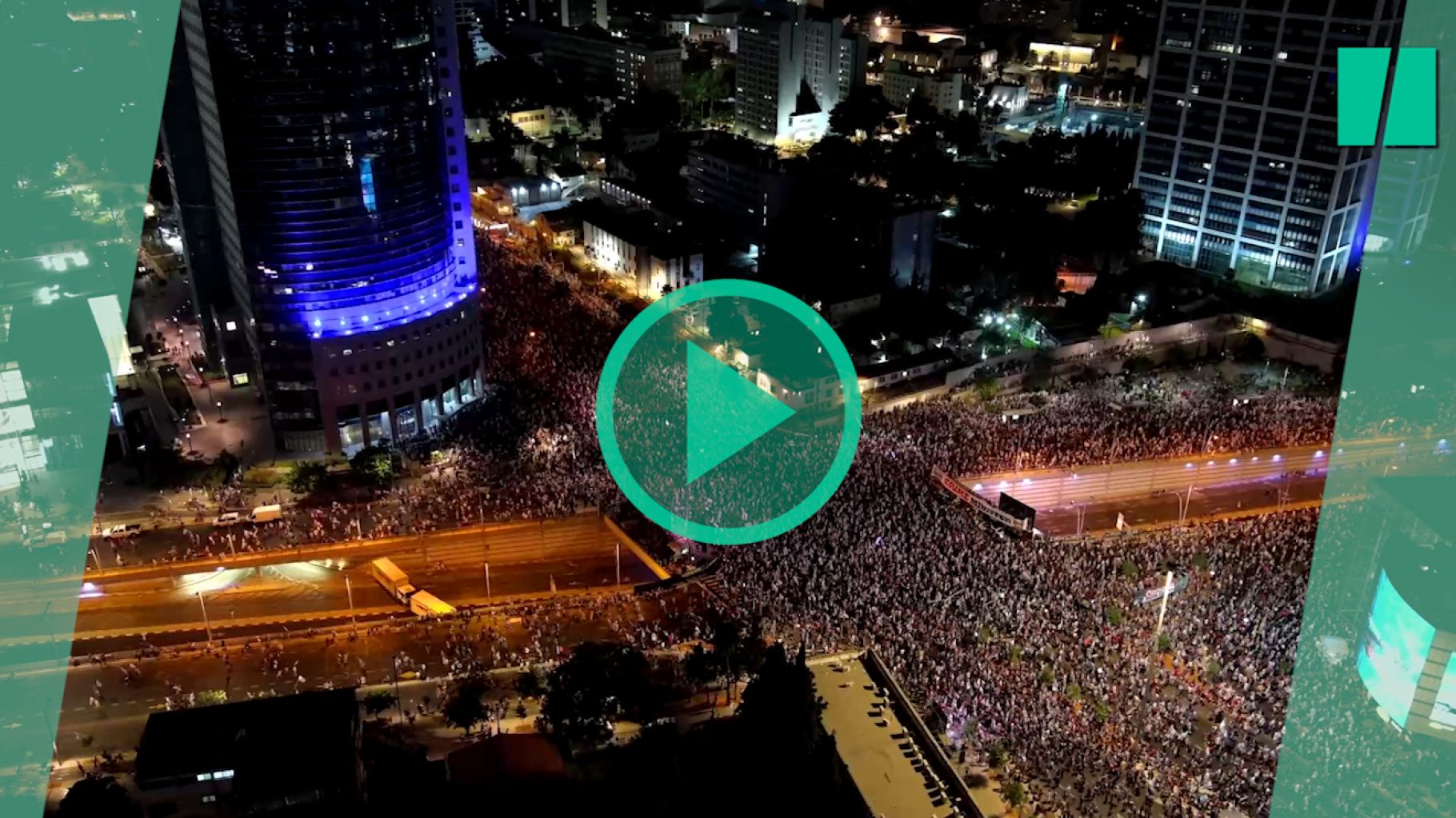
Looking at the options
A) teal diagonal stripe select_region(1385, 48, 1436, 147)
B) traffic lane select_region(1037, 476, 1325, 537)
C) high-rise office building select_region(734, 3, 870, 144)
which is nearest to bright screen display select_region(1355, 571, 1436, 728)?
traffic lane select_region(1037, 476, 1325, 537)

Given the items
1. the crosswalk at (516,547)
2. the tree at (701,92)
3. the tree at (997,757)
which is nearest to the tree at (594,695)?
the tree at (997,757)

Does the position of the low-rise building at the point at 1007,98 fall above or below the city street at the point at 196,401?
above

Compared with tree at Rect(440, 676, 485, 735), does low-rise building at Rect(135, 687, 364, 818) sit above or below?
above

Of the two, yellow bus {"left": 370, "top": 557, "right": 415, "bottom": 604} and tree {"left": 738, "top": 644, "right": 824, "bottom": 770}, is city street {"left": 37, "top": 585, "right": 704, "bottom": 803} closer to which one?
yellow bus {"left": 370, "top": 557, "right": 415, "bottom": 604}

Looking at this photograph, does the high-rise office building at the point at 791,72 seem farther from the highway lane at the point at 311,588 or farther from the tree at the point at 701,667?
the tree at the point at 701,667

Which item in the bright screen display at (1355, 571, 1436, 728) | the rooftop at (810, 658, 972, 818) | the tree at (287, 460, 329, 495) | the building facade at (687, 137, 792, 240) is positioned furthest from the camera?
the building facade at (687, 137, 792, 240)

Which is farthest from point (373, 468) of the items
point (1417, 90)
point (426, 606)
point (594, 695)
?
point (1417, 90)

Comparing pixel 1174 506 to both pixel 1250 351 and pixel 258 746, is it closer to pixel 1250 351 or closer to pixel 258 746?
pixel 1250 351

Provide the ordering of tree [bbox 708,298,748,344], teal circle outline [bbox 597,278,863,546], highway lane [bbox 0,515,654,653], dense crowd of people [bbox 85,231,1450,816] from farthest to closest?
tree [bbox 708,298,748,344] < teal circle outline [bbox 597,278,863,546] < highway lane [bbox 0,515,654,653] < dense crowd of people [bbox 85,231,1450,816]
